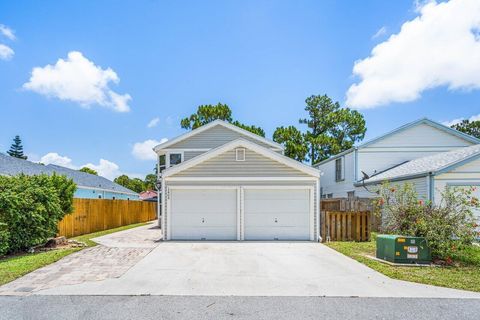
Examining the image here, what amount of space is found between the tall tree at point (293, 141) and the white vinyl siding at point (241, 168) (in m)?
18.2

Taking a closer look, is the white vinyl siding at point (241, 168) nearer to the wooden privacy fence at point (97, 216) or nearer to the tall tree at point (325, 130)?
the wooden privacy fence at point (97, 216)

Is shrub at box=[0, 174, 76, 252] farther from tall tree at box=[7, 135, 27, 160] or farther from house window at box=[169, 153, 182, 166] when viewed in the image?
tall tree at box=[7, 135, 27, 160]

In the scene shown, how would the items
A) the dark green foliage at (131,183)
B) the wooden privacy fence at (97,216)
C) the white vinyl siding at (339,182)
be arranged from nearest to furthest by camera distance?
the wooden privacy fence at (97,216) < the white vinyl siding at (339,182) < the dark green foliage at (131,183)

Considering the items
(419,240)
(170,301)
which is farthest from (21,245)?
(419,240)

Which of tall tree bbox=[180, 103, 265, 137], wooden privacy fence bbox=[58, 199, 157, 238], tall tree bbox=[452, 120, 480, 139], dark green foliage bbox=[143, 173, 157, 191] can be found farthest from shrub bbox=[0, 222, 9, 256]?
tall tree bbox=[452, 120, 480, 139]

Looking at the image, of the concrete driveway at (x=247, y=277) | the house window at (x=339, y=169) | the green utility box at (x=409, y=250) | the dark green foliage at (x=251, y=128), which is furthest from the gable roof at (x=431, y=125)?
the dark green foliage at (x=251, y=128)

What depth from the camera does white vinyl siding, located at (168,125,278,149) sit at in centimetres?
1697

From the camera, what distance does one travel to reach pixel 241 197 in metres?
11.6

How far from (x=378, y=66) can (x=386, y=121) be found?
11.5 metres

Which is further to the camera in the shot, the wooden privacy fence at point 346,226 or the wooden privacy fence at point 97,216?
the wooden privacy fence at point 97,216

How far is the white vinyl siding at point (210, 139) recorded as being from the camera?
55.7 ft

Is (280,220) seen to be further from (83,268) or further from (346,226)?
(83,268)

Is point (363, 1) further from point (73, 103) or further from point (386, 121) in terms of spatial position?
point (73, 103)

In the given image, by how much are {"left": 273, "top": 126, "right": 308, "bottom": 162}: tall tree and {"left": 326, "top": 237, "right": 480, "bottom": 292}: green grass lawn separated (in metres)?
21.0
